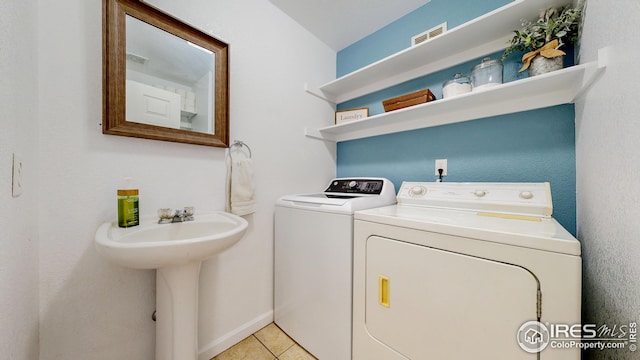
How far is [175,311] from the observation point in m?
0.92

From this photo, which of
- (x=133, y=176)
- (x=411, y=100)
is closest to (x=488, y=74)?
(x=411, y=100)

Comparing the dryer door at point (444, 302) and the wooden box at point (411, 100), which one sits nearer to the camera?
the dryer door at point (444, 302)

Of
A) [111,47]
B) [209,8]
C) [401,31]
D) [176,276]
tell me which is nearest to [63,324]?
[176,276]

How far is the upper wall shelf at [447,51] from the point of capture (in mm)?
1049

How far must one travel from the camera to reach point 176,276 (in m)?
0.91

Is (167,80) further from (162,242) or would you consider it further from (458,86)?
(458,86)

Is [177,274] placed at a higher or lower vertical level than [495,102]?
lower

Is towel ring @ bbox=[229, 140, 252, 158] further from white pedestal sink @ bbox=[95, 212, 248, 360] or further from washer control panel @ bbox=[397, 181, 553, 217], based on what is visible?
washer control panel @ bbox=[397, 181, 553, 217]

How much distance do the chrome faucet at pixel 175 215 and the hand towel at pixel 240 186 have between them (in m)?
0.25

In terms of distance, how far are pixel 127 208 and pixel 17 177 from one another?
321 mm

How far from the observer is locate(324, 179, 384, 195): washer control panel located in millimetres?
1513

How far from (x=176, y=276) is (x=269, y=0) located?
1909 mm

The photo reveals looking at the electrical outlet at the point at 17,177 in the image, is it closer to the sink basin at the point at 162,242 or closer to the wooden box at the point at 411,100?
the sink basin at the point at 162,242

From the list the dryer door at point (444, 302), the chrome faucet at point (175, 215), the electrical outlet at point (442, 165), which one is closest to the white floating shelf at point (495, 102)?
the electrical outlet at point (442, 165)
